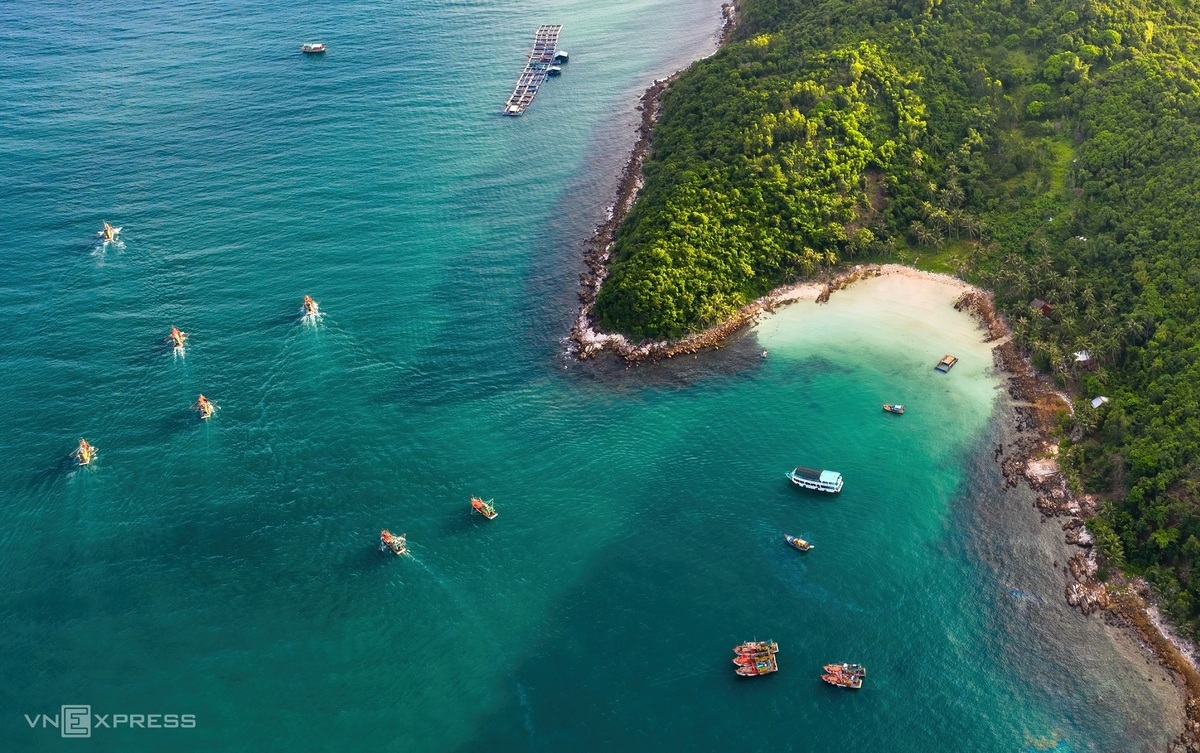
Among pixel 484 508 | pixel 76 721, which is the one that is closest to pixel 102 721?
pixel 76 721

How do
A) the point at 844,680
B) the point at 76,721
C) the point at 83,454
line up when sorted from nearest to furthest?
the point at 76,721, the point at 844,680, the point at 83,454

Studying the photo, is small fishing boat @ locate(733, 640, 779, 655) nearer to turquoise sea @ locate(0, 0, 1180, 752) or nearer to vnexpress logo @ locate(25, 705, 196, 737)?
turquoise sea @ locate(0, 0, 1180, 752)

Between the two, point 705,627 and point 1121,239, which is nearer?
point 705,627

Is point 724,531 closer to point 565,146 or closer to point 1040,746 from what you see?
point 1040,746

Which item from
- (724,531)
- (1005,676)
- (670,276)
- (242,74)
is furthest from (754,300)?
(242,74)

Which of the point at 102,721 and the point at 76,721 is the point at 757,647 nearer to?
the point at 102,721

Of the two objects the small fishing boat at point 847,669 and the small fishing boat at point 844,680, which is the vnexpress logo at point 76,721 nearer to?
the small fishing boat at point 844,680
